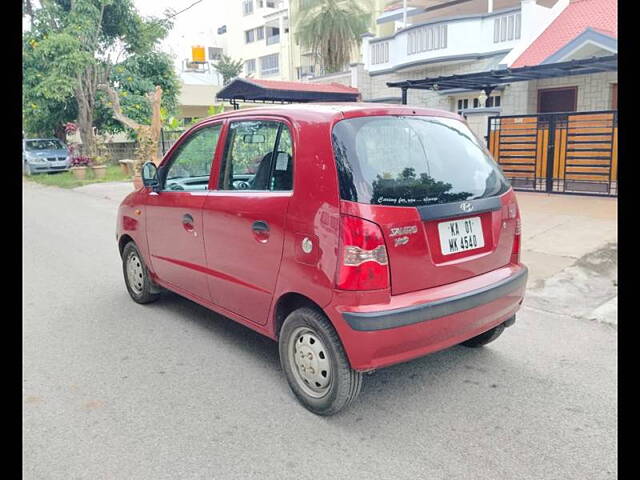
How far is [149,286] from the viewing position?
5137mm

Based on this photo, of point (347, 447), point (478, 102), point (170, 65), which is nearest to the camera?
point (347, 447)

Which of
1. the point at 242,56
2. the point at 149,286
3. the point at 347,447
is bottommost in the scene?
the point at 347,447

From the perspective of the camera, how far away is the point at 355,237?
9.61 ft

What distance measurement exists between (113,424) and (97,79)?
21.8 m

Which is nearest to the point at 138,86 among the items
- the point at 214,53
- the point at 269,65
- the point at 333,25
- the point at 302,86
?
the point at 302,86

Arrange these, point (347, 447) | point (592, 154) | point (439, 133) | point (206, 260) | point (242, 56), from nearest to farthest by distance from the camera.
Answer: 1. point (347, 447)
2. point (439, 133)
3. point (206, 260)
4. point (592, 154)
5. point (242, 56)

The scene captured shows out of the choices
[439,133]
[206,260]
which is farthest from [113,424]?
[439,133]

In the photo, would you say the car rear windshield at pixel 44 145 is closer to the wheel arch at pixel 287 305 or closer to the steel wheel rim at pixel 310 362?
the wheel arch at pixel 287 305

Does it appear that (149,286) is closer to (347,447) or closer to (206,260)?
(206,260)

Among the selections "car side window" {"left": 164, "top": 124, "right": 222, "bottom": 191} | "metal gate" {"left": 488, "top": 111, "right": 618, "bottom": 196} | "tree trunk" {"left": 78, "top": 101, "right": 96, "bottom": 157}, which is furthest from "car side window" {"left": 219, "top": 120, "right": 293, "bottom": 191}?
"tree trunk" {"left": 78, "top": 101, "right": 96, "bottom": 157}

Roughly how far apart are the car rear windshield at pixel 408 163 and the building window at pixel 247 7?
171 ft

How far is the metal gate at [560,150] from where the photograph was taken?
10.4m

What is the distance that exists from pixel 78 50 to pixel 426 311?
2055 centimetres

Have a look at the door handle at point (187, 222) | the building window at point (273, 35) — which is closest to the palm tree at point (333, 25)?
the building window at point (273, 35)
